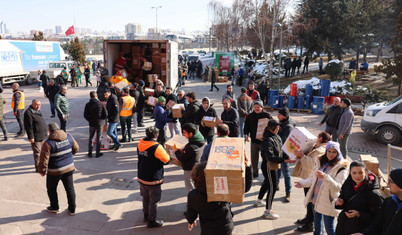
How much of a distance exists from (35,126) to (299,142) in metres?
6.15

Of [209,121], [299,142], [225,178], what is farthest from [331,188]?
[209,121]

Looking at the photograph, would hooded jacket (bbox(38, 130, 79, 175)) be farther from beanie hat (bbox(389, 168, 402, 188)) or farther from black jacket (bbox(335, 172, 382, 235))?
beanie hat (bbox(389, 168, 402, 188))

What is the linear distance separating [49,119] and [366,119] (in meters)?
12.3

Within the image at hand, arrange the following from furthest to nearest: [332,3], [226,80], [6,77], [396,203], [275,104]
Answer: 1. [226,80]
2. [332,3]
3. [6,77]
4. [275,104]
5. [396,203]

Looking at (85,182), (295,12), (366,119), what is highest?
(295,12)

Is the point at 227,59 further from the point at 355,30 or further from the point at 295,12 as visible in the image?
the point at 355,30

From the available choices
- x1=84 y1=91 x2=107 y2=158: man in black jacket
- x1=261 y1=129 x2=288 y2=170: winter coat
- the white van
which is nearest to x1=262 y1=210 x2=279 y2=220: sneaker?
x1=261 y1=129 x2=288 y2=170: winter coat

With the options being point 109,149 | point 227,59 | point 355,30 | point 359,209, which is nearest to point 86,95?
point 109,149

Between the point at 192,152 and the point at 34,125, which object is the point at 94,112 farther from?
the point at 192,152

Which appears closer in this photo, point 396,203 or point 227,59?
point 396,203

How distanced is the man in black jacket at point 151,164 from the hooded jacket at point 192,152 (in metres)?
0.29

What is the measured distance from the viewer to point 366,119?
1082 centimetres

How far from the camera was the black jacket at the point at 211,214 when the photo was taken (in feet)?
12.0

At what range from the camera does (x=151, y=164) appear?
199 inches
